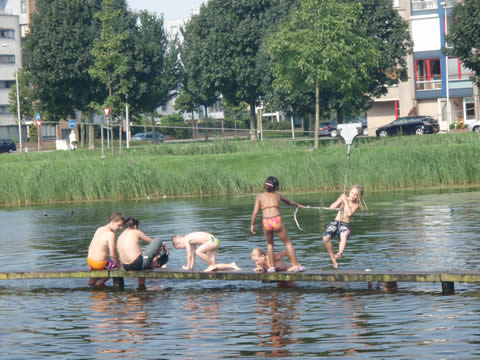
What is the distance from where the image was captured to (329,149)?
46.9 meters

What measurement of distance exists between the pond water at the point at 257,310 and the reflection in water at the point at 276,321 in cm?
2

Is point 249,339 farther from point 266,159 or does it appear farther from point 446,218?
point 266,159

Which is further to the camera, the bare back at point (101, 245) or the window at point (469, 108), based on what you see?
the window at point (469, 108)

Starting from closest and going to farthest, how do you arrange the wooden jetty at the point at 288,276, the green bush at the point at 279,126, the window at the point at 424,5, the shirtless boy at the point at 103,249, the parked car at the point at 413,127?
the wooden jetty at the point at 288,276 < the shirtless boy at the point at 103,249 < the parked car at the point at 413,127 < the window at the point at 424,5 < the green bush at the point at 279,126

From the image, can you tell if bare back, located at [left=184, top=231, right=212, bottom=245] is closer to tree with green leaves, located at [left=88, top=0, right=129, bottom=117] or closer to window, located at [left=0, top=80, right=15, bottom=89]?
tree with green leaves, located at [left=88, top=0, right=129, bottom=117]

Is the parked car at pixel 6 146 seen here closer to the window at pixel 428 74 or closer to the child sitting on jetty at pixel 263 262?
the window at pixel 428 74

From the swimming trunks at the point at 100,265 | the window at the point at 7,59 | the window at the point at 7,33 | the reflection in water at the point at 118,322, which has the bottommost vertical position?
the reflection in water at the point at 118,322

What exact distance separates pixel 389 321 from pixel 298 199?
79.3 ft

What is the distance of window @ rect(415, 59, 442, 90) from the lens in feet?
295

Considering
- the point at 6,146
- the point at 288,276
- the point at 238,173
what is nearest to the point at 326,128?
the point at 6,146

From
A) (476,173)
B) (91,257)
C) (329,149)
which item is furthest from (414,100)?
(91,257)

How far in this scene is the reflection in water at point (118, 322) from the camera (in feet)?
42.5

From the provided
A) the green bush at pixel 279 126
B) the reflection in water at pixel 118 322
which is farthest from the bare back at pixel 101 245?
the green bush at pixel 279 126

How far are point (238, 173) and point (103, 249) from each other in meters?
25.6
